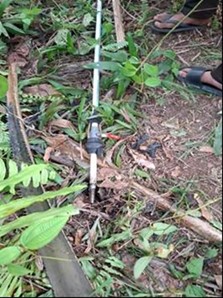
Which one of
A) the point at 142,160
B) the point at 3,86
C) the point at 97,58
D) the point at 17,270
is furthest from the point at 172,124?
the point at 3,86

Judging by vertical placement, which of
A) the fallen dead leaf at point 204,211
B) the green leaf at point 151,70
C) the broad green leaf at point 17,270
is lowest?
the broad green leaf at point 17,270

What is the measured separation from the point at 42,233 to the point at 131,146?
64 centimetres

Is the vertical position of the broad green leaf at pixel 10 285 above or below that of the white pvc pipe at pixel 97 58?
below

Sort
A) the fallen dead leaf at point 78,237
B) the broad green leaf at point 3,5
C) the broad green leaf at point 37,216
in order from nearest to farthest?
the broad green leaf at point 37,216
the fallen dead leaf at point 78,237
the broad green leaf at point 3,5

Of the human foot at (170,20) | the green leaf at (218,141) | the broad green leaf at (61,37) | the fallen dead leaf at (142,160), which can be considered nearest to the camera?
the green leaf at (218,141)

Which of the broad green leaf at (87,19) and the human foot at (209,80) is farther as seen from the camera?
the broad green leaf at (87,19)

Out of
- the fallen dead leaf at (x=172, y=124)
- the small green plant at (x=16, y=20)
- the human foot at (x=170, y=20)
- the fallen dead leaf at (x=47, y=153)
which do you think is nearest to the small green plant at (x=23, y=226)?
the fallen dead leaf at (x=47, y=153)

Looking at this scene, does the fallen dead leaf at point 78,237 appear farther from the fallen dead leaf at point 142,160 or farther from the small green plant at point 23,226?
the fallen dead leaf at point 142,160

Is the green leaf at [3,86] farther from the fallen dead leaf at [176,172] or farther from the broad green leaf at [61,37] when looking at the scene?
the fallen dead leaf at [176,172]

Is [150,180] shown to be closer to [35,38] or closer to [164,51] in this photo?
[164,51]

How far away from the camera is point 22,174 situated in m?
1.91

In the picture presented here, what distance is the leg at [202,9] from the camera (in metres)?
2.00

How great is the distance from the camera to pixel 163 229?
1707 millimetres

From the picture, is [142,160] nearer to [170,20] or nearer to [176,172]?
[176,172]
